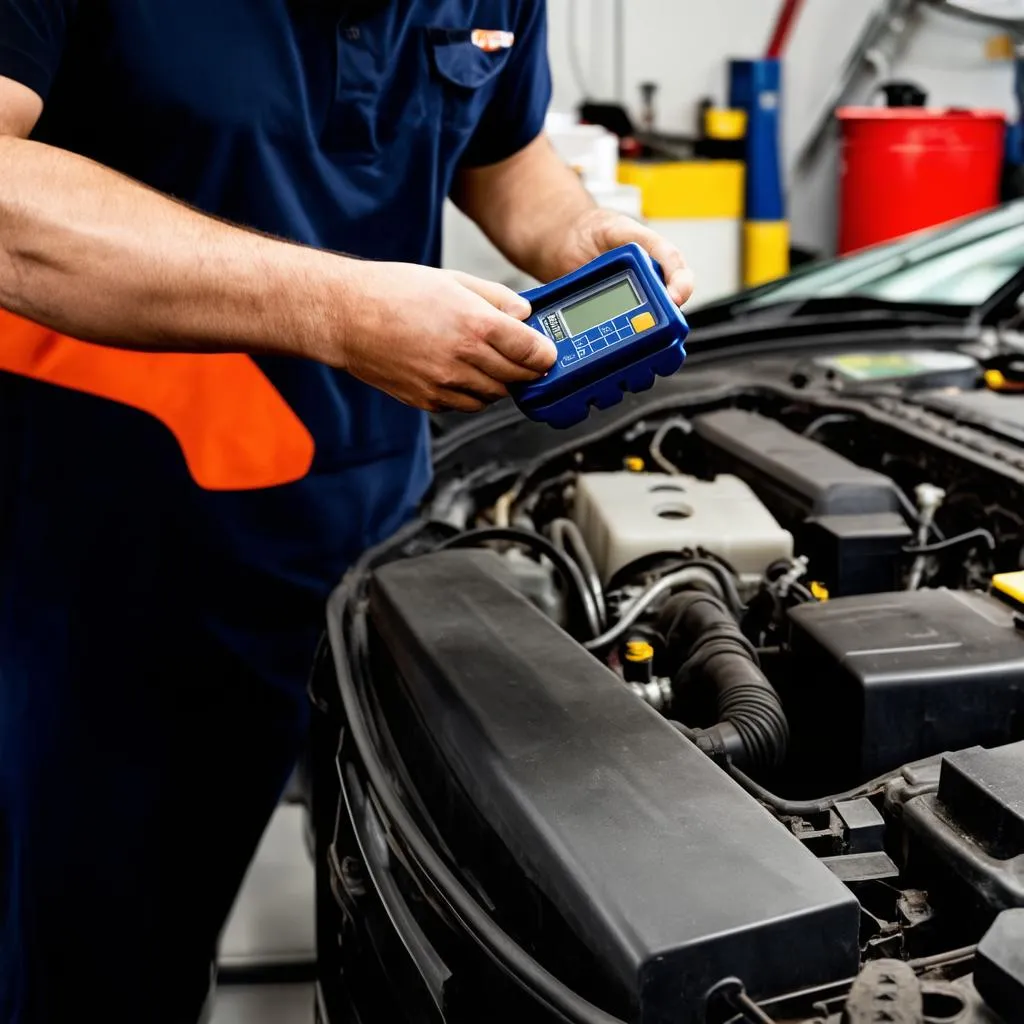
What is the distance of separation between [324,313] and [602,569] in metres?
0.50

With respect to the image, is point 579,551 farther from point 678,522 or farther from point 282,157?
point 282,157

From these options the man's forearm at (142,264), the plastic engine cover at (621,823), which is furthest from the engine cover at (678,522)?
the man's forearm at (142,264)

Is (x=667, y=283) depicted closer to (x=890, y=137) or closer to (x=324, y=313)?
(x=324, y=313)

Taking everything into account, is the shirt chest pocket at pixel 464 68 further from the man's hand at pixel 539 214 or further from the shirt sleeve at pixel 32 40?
the shirt sleeve at pixel 32 40

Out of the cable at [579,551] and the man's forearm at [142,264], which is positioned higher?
the man's forearm at [142,264]

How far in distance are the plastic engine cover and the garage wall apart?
3820 mm

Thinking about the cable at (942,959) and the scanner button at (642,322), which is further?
the scanner button at (642,322)

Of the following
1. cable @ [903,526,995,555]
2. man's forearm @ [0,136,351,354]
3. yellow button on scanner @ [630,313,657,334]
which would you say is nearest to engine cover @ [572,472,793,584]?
cable @ [903,526,995,555]

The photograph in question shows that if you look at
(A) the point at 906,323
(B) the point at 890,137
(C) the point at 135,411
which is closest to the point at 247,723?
(C) the point at 135,411

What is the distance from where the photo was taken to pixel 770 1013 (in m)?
0.64

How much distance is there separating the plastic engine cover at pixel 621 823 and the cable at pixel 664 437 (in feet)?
1.77

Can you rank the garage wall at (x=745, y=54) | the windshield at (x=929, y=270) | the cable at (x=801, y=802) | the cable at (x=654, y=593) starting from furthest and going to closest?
the garage wall at (x=745, y=54)
the windshield at (x=929, y=270)
the cable at (x=654, y=593)
the cable at (x=801, y=802)

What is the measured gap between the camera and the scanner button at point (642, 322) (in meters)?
0.90

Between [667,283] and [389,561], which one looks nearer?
[667,283]
